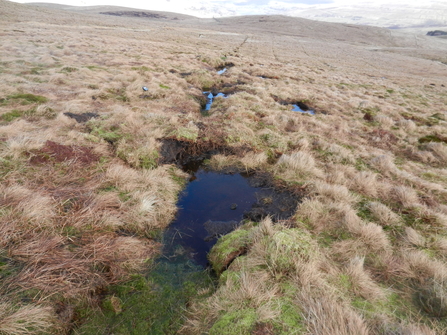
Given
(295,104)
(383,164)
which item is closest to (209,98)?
(295,104)

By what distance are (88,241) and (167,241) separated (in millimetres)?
1641

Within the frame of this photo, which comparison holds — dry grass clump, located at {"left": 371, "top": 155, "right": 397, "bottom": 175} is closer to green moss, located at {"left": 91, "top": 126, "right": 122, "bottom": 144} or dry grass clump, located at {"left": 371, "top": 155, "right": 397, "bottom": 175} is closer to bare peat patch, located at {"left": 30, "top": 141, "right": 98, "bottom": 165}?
green moss, located at {"left": 91, "top": 126, "right": 122, "bottom": 144}

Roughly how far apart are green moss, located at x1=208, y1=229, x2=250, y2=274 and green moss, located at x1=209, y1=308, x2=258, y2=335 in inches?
48.6

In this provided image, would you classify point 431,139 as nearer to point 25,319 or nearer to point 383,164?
point 383,164

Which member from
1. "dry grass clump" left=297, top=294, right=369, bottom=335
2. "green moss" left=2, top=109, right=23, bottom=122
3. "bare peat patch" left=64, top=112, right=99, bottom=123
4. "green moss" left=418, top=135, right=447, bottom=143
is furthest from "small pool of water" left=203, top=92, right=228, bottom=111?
"dry grass clump" left=297, top=294, right=369, bottom=335

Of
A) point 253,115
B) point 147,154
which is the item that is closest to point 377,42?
point 253,115

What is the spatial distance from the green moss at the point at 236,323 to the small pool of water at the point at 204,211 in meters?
1.59

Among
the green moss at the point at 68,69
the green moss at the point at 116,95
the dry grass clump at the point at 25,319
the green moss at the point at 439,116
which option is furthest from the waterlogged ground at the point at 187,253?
the green moss at the point at 439,116

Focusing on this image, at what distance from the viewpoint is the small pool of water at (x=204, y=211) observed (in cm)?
521

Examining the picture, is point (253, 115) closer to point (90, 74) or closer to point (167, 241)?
point (167, 241)

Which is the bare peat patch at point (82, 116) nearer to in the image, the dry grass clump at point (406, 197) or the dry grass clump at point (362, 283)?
the dry grass clump at point (362, 283)

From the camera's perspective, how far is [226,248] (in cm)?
483

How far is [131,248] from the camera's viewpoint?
15.5 feet

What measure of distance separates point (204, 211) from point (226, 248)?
1829 mm
